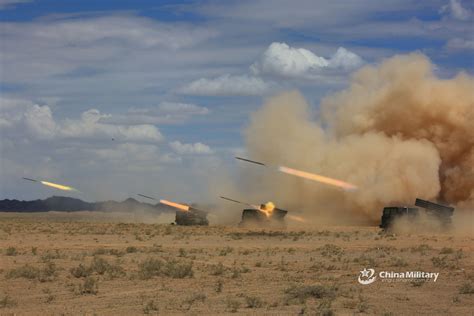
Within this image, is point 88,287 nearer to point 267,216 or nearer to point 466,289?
point 466,289

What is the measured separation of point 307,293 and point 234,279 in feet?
16.6

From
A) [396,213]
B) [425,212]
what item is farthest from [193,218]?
[425,212]

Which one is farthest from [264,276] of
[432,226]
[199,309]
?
[432,226]

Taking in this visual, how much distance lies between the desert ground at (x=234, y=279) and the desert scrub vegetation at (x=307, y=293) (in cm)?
4

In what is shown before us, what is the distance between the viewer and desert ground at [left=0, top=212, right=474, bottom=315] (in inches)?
860

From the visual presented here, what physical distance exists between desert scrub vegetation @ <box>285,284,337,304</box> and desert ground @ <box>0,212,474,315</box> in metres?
0.04

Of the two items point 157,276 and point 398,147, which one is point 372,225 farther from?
point 157,276

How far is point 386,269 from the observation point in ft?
103

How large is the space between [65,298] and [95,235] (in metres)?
35.4

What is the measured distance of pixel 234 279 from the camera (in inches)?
1106

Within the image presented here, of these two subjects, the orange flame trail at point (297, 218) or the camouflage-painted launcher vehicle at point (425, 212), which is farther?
the orange flame trail at point (297, 218)

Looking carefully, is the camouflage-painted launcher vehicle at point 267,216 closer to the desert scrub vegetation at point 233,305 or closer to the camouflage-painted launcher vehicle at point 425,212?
the camouflage-painted launcher vehicle at point 425,212

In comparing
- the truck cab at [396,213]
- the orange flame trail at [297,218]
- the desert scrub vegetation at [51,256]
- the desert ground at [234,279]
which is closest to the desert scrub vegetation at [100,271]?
the desert ground at [234,279]

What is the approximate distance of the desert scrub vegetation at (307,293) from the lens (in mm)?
22953
